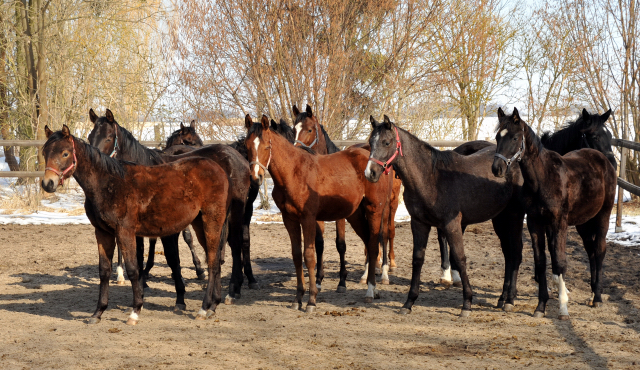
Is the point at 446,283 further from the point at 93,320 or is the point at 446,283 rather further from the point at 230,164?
the point at 93,320

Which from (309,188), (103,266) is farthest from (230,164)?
(103,266)

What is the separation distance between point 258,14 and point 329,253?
19.2 feet

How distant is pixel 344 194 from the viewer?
599 centimetres

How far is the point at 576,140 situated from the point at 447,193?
253 cm

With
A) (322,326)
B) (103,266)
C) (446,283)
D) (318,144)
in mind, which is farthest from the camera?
(318,144)

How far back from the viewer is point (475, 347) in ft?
14.6

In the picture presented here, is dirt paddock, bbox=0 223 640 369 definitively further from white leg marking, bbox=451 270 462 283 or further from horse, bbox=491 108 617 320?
horse, bbox=491 108 617 320

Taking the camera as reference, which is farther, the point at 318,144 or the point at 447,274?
the point at 318,144

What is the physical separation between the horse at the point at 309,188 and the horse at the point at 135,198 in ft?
1.77

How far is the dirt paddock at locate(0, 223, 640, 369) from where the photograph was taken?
13.7 feet

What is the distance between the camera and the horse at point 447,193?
5.38 m

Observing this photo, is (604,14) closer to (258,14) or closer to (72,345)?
(258,14)

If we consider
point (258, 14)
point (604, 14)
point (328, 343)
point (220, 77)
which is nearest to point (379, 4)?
point (258, 14)

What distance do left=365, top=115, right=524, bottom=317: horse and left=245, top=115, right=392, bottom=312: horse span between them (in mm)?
694
